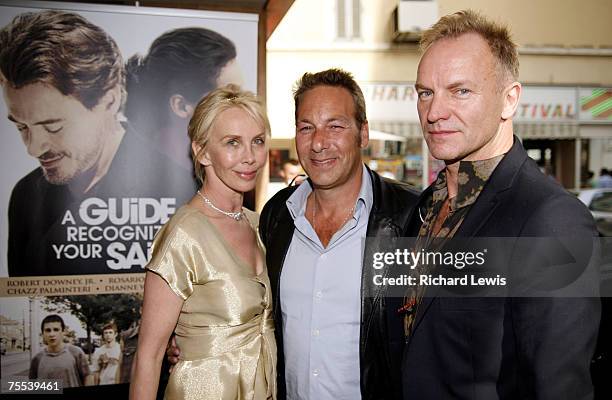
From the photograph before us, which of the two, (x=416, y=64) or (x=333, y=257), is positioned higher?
(x=416, y=64)

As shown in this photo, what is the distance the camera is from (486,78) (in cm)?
126

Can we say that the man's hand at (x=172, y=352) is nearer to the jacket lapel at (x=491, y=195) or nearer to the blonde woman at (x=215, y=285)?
the blonde woman at (x=215, y=285)

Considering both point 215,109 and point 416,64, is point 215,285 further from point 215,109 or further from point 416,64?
point 416,64

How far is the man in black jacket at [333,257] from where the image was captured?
1.80 meters

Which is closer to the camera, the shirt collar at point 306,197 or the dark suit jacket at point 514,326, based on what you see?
the dark suit jacket at point 514,326

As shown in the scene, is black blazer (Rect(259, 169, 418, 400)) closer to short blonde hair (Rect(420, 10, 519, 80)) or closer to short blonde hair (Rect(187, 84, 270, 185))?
short blonde hair (Rect(187, 84, 270, 185))

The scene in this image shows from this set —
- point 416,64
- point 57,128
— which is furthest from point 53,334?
point 416,64

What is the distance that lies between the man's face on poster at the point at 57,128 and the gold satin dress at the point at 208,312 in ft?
3.70

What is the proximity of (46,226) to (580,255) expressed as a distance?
2491mm

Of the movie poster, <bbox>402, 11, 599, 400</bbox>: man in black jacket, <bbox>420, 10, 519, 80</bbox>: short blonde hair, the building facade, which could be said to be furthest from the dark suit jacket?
the building facade

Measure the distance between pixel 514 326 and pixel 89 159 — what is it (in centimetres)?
231

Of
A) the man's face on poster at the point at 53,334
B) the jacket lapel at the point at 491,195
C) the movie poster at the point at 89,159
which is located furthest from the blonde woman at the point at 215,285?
the man's face on poster at the point at 53,334

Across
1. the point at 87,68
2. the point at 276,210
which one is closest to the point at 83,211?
the point at 87,68

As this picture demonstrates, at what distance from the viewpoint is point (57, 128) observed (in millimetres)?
2590
